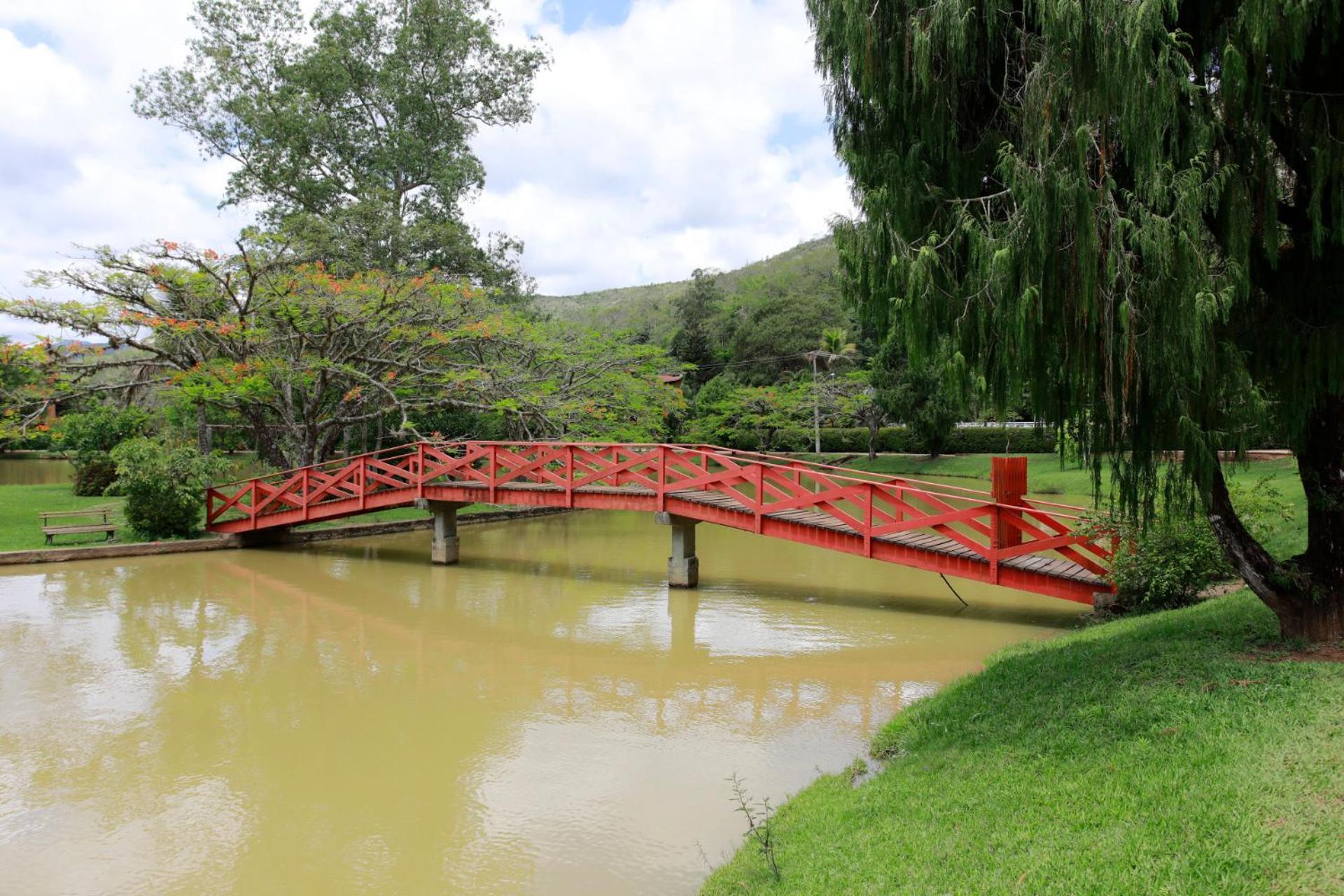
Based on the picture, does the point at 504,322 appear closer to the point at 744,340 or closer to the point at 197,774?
the point at 197,774

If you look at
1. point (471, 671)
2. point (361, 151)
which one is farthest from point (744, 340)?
point (471, 671)

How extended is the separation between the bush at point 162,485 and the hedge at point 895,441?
21432mm

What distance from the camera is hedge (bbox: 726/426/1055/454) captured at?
104 ft

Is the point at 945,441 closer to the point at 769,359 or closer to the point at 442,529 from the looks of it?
the point at 769,359

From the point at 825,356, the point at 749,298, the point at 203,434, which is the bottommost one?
the point at 203,434

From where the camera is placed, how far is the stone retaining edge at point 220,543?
14.8 metres

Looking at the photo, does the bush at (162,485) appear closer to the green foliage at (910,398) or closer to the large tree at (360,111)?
the large tree at (360,111)

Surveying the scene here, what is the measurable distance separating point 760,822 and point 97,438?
2494 centimetres

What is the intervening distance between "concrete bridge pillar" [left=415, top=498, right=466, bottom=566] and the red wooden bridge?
0.02 m

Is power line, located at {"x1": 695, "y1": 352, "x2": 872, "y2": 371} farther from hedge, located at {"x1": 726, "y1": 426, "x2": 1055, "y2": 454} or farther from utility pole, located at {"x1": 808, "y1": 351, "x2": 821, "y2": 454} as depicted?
hedge, located at {"x1": 726, "y1": 426, "x2": 1055, "y2": 454}

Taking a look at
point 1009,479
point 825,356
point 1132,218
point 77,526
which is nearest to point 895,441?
point 825,356

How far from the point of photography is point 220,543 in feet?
55.2

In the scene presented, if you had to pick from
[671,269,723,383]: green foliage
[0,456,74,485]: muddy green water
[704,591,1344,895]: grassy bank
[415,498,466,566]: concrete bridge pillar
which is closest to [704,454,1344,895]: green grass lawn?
[704,591,1344,895]: grassy bank

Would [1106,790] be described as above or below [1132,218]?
below
